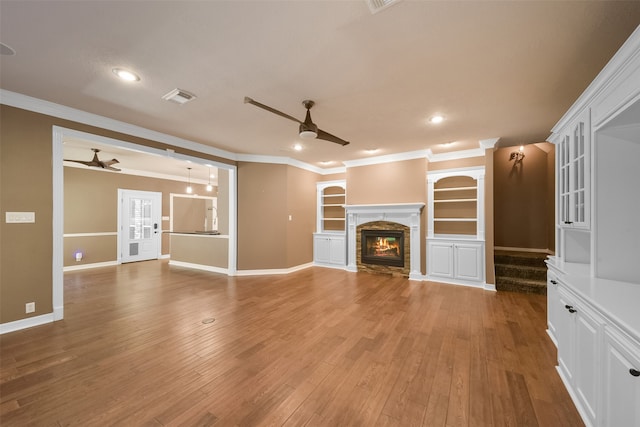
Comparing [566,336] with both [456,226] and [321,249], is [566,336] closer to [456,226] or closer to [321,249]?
[456,226]

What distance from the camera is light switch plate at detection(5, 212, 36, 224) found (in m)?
2.94

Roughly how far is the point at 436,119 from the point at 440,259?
297 centimetres

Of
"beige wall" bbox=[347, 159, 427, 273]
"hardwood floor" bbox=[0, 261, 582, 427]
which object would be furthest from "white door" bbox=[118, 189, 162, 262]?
"beige wall" bbox=[347, 159, 427, 273]

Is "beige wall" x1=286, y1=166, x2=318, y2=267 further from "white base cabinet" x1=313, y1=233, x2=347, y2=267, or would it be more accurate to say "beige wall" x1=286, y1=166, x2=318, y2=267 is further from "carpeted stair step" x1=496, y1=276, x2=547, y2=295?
"carpeted stair step" x1=496, y1=276, x2=547, y2=295

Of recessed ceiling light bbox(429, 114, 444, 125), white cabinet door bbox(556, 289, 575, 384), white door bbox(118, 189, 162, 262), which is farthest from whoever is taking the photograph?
white door bbox(118, 189, 162, 262)

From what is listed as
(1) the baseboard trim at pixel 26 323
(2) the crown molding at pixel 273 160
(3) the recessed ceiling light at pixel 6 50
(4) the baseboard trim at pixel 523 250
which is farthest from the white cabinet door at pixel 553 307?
(1) the baseboard trim at pixel 26 323

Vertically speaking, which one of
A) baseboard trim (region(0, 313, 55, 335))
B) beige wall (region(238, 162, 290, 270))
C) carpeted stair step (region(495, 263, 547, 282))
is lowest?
baseboard trim (region(0, 313, 55, 335))

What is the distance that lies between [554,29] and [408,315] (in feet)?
10.8

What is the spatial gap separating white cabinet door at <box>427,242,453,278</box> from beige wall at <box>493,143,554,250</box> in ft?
5.36

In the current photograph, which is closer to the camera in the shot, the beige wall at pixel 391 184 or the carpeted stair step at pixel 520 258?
the carpeted stair step at pixel 520 258

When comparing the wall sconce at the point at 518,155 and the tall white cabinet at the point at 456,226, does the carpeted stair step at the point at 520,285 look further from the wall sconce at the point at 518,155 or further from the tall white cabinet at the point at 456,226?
the wall sconce at the point at 518,155

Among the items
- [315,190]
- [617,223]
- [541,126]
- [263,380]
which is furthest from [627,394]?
[315,190]

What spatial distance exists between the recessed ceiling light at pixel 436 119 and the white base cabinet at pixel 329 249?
142 inches

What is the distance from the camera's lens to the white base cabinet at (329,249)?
6.53 meters
